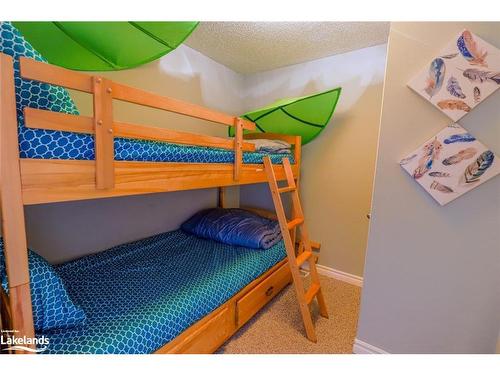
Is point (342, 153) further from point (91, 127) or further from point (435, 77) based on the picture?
point (91, 127)

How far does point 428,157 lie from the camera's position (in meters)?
1.19

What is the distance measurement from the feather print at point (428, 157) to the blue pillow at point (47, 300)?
1.80 meters

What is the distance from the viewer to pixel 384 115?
1300 mm

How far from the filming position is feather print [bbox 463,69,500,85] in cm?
103

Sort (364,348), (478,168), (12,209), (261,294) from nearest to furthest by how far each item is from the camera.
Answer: (12,209) < (478,168) < (364,348) < (261,294)

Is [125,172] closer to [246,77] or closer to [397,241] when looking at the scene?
[397,241]

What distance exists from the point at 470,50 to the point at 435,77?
155mm

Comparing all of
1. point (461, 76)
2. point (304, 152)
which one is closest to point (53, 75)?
point (461, 76)

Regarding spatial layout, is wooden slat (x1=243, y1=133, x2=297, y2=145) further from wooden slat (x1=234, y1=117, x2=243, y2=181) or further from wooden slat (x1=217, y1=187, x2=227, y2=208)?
wooden slat (x1=234, y1=117, x2=243, y2=181)

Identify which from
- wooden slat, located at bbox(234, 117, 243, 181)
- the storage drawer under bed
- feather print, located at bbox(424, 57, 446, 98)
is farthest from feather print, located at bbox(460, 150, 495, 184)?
the storage drawer under bed

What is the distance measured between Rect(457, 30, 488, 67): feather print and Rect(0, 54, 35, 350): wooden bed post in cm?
180

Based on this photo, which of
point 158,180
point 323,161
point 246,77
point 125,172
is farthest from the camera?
point 246,77
